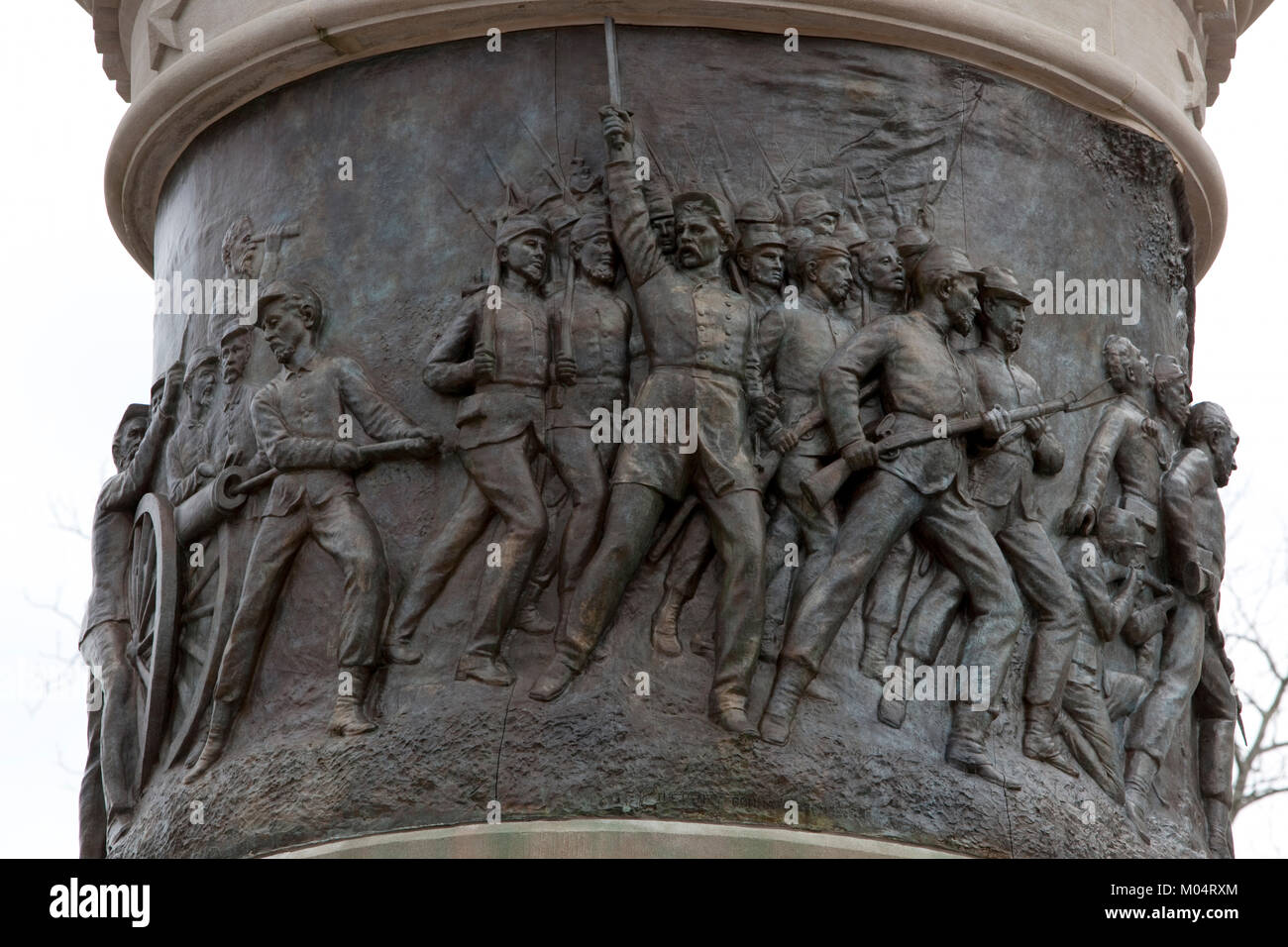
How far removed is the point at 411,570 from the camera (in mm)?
13914

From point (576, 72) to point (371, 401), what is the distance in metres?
2.01

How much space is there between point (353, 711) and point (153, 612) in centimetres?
181

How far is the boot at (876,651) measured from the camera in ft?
44.8

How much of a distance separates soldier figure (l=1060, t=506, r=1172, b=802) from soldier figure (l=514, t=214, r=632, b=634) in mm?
2466

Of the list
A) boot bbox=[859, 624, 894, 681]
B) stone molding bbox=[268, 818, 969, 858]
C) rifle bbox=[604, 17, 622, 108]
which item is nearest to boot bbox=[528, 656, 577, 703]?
stone molding bbox=[268, 818, 969, 858]

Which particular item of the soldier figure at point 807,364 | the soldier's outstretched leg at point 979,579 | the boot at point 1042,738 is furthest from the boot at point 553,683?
the boot at point 1042,738

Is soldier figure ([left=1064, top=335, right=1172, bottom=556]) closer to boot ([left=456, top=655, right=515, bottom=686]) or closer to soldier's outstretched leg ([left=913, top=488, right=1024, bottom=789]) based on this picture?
soldier's outstretched leg ([left=913, top=488, right=1024, bottom=789])

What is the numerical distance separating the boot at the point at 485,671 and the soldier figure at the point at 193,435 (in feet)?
7.09

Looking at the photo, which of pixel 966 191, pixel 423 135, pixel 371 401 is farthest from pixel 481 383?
pixel 966 191

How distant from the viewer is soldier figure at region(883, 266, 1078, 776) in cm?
1397

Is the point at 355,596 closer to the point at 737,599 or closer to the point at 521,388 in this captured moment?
the point at 521,388

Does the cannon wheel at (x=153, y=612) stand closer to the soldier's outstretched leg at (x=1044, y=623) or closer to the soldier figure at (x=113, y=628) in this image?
the soldier figure at (x=113, y=628)

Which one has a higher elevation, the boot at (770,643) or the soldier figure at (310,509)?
the soldier figure at (310,509)

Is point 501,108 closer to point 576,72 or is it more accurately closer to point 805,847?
point 576,72
